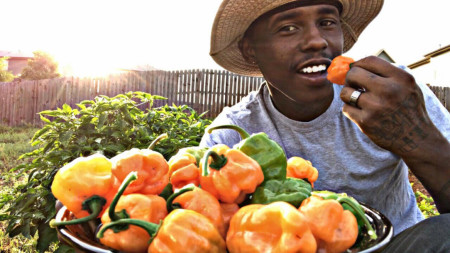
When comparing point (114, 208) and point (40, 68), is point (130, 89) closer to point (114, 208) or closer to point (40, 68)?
point (114, 208)

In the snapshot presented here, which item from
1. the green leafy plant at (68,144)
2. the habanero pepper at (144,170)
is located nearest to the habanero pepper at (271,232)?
the habanero pepper at (144,170)

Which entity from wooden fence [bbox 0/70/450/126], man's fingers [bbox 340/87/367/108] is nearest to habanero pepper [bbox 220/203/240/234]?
man's fingers [bbox 340/87/367/108]

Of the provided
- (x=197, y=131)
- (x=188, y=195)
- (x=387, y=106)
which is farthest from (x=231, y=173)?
(x=197, y=131)

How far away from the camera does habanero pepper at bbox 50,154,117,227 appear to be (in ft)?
4.49

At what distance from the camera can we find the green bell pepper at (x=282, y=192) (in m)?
1.35

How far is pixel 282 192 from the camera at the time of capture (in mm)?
1408

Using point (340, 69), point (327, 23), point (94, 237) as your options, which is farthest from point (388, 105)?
point (94, 237)

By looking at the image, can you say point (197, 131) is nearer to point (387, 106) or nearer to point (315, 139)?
point (315, 139)

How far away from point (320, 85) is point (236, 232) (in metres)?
1.25

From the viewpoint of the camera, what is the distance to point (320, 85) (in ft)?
7.13

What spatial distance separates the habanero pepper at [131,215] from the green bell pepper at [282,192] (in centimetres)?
36

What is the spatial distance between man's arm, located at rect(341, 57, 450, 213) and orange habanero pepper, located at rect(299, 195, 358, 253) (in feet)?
1.88

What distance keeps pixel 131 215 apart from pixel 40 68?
3008 centimetres

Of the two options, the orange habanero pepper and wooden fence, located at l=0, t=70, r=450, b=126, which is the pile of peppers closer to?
the orange habanero pepper
